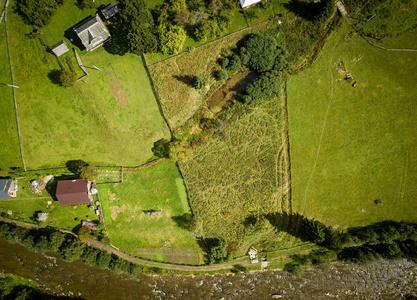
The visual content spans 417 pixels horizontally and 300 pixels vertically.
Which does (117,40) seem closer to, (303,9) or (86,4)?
(86,4)

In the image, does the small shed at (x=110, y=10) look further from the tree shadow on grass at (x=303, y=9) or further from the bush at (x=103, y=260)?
the bush at (x=103, y=260)

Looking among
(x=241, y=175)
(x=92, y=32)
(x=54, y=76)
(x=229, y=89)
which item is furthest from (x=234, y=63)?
(x=54, y=76)

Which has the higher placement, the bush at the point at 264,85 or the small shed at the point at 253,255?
the bush at the point at 264,85

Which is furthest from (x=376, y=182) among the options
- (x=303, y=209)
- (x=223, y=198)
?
(x=223, y=198)

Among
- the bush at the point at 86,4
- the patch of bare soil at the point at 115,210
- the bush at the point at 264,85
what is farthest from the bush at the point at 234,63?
the patch of bare soil at the point at 115,210

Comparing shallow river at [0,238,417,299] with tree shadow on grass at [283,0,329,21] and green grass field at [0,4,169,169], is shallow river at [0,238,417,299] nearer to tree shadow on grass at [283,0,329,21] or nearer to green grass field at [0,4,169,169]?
green grass field at [0,4,169,169]

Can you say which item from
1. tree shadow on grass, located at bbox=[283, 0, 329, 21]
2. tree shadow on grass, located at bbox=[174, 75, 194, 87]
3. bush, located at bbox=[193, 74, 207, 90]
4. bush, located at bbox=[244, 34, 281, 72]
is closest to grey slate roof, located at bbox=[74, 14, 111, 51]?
tree shadow on grass, located at bbox=[174, 75, 194, 87]
